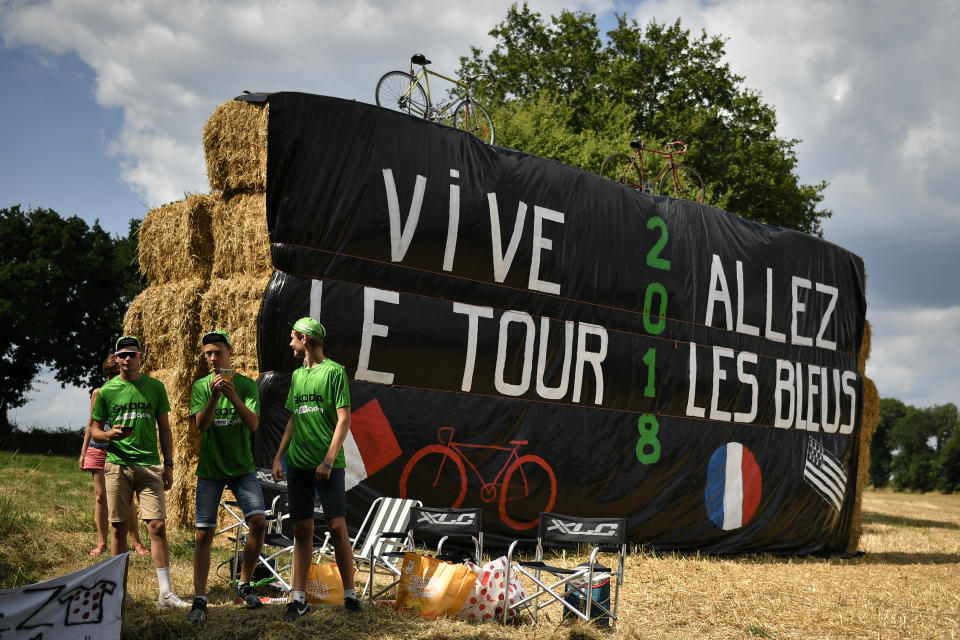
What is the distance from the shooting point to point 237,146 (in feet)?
30.1

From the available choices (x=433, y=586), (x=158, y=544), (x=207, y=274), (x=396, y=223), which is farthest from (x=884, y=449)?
(x=158, y=544)

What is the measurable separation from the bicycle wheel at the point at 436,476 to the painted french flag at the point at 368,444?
0.90 ft

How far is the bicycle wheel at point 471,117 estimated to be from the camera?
1359 centimetres

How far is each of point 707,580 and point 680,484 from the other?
2.47 metres

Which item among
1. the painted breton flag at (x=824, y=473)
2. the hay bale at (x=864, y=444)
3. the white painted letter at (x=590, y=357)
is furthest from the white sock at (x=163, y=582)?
the hay bale at (x=864, y=444)

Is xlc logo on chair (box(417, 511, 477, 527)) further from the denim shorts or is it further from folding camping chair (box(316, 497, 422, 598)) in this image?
the denim shorts

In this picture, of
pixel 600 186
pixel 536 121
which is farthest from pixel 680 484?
pixel 536 121

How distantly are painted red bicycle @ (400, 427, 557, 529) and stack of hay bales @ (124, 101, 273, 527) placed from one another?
206 centimetres

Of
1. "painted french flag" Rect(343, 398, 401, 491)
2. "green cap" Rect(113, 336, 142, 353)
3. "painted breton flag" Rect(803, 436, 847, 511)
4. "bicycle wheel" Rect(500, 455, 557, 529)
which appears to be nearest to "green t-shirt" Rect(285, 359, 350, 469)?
"green cap" Rect(113, 336, 142, 353)

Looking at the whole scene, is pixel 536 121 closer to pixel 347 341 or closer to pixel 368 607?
pixel 347 341

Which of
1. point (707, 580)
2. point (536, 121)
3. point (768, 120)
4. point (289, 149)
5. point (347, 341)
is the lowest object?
point (707, 580)

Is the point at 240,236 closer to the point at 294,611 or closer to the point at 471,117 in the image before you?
the point at 294,611

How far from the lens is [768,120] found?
84.6 ft

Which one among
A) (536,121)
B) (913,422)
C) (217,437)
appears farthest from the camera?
(913,422)
